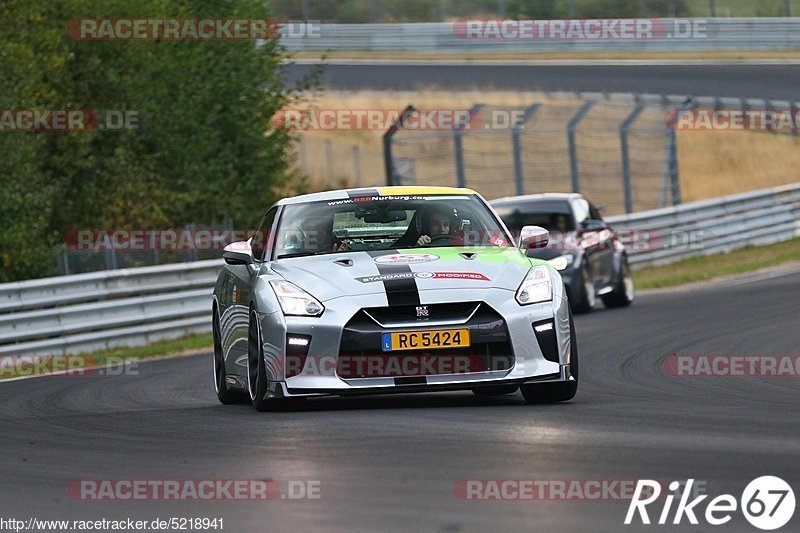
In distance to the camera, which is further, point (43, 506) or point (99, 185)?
point (99, 185)

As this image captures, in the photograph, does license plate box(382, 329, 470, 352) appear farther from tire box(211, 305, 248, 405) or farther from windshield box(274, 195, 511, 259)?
tire box(211, 305, 248, 405)

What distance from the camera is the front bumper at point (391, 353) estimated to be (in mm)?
9109

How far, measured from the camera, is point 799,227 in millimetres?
29656

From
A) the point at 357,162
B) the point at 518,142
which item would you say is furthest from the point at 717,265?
the point at 357,162

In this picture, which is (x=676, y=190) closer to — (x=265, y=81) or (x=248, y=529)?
(x=265, y=81)

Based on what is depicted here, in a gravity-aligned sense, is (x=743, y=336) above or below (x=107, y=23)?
below

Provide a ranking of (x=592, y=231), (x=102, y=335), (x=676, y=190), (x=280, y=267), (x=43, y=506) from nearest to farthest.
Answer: (x=43, y=506) → (x=280, y=267) → (x=102, y=335) → (x=592, y=231) → (x=676, y=190)

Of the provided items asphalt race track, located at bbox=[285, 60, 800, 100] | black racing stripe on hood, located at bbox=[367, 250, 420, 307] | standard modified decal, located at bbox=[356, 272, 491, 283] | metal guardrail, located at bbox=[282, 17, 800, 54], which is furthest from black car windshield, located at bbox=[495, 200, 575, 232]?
metal guardrail, located at bbox=[282, 17, 800, 54]

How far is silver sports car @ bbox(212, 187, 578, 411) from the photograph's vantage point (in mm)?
9094

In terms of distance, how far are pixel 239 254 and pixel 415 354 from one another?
1.84 m

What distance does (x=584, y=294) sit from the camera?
65.2 ft

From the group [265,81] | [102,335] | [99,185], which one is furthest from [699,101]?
[102,335]

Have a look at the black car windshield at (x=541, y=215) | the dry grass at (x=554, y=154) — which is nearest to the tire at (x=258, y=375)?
the black car windshield at (x=541, y=215)

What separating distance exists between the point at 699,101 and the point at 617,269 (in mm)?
17031
